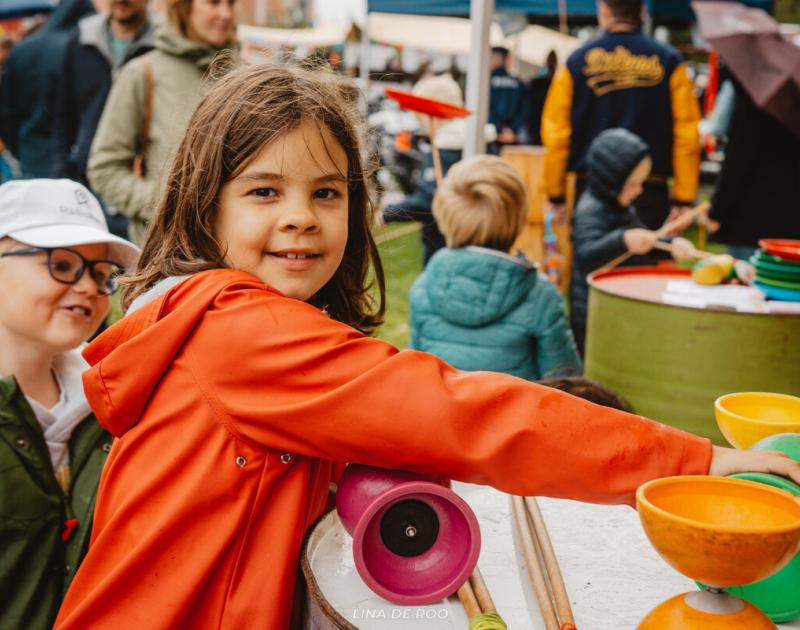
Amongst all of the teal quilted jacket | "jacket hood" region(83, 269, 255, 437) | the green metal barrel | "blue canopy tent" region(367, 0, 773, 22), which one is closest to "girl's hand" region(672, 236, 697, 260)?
the green metal barrel

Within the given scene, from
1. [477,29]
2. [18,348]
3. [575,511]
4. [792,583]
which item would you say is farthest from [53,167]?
[792,583]

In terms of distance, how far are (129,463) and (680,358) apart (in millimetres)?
1986

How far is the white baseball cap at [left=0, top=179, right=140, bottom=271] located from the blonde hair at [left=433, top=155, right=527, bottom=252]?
3.93ft

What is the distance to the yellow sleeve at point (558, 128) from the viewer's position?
508 cm

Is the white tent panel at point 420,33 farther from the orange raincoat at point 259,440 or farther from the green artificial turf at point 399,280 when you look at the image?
the orange raincoat at point 259,440

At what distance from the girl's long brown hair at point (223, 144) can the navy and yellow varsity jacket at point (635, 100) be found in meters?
3.58

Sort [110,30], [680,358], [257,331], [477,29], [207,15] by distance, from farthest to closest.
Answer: [110,30], [477,29], [207,15], [680,358], [257,331]

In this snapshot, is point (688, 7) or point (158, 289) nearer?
point (158, 289)

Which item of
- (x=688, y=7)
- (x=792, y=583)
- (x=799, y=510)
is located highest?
(x=688, y=7)

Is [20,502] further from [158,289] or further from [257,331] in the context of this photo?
[257,331]

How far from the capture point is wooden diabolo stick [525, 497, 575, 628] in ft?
3.78

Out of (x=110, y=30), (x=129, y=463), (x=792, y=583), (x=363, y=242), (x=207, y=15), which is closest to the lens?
(x=792, y=583)

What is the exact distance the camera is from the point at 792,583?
112 cm

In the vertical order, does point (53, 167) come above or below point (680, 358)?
above
